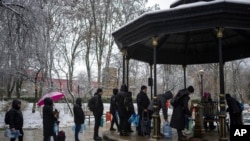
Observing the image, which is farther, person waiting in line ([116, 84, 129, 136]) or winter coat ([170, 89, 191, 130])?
person waiting in line ([116, 84, 129, 136])

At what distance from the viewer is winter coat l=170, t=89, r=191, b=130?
9047 millimetres

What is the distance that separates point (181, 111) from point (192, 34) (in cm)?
645

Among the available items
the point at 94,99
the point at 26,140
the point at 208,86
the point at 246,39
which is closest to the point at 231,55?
the point at 246,39

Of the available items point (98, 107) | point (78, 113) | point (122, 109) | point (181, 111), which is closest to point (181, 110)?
point (181, 111)

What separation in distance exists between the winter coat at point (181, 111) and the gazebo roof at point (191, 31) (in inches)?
85.2

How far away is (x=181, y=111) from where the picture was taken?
9.12 m

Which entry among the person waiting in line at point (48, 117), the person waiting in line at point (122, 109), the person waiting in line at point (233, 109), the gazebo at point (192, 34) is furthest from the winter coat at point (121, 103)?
the person waiting in line at point (233, 109)

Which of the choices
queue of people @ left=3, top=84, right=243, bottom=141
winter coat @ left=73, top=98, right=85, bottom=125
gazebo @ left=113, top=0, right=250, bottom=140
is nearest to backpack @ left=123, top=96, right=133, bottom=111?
queue of people @ left=3, top=84, right=243, bottom=141

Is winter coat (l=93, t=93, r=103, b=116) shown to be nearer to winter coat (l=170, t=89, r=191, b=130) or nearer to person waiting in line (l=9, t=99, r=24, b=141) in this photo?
person waiting in line (l=9, t=99, r=24, b=141)

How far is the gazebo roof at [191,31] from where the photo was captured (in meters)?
9.27

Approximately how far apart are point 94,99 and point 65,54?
25.5 m

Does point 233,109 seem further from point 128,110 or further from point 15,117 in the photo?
point 15,117

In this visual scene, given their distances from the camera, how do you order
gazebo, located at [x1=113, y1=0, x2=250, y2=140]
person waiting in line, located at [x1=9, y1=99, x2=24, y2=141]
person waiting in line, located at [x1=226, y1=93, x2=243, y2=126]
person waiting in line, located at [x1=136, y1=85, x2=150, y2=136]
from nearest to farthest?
gazebo, located at [x1=113, y1=0, x2=250, y2=140]
person waiting in line, located at [x1=9, y1=99, x2=24, y2=141]
person waiting in line, located at [x1=226, y1=93, x2=243, y2=126]
person waiting in line, located at [x1=136, y1=85, x2=150, y2=136]

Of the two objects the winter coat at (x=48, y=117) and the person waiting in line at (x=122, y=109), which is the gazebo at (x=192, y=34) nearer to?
the person waiting in line at (x=122, y=109)
